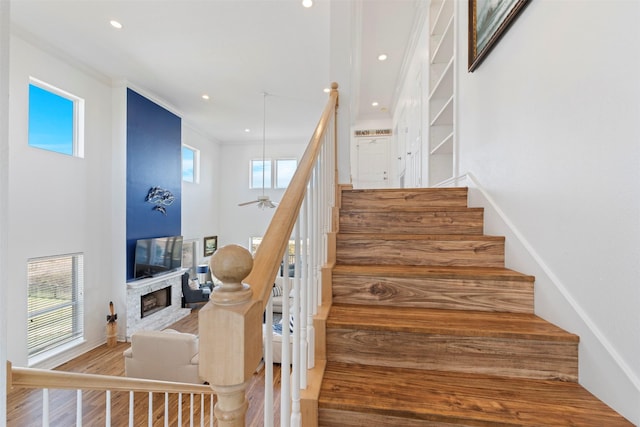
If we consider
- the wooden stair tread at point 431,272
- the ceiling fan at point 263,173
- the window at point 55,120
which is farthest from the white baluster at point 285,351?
the window at point 55,120

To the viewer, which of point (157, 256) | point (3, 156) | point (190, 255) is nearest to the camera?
point (3, 156)

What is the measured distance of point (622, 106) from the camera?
901 mm

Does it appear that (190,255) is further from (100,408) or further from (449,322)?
(449,322)

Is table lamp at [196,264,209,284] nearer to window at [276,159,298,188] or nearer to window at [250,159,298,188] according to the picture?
window at [250,159,298,188]

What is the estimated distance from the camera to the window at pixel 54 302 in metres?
3.51

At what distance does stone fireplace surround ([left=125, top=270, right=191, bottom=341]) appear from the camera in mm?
4609

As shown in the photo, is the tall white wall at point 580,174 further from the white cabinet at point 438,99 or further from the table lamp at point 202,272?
the table lamp at point 202,272

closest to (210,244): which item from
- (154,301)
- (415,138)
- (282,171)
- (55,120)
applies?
(154,301)

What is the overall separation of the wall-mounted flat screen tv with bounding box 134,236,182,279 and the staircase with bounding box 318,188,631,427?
4427 millimetres

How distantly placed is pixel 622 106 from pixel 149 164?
5.88 m

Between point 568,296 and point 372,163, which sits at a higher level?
point 372,163

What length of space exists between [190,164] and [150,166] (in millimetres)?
1913

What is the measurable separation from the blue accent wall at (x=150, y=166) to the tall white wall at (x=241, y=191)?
214 centimetres

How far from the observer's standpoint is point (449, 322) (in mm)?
1205
